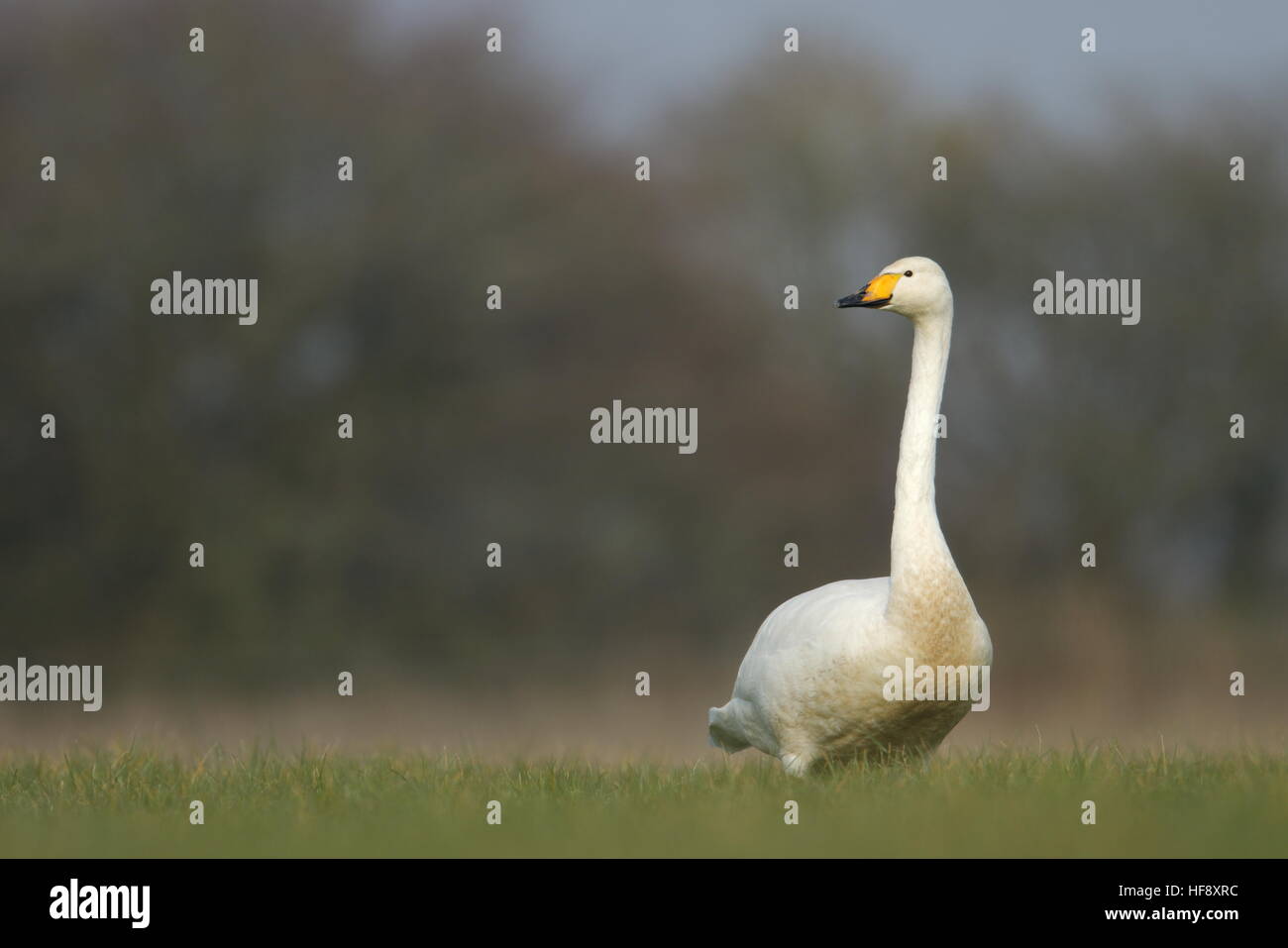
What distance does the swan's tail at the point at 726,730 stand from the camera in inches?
385

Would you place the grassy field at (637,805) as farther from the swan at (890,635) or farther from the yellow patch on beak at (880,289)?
the yellow patch on beak at (880,289)

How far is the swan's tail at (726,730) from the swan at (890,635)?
0.55 ft

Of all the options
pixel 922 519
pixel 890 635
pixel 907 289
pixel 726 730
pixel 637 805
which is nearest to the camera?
pixel 637 805

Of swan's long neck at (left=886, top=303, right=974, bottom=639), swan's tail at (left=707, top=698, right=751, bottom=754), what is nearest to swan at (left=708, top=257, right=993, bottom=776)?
swan's long neck at (left=886, top=303, right=974, bottom=639)

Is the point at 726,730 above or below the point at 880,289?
below

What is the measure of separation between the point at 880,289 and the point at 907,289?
0.52 ft

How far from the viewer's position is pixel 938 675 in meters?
8.57

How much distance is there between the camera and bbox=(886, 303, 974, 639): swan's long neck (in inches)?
339

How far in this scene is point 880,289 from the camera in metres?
9.34

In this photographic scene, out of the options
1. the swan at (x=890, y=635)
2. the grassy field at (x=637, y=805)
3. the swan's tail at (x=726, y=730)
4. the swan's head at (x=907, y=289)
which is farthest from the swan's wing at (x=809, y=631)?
the swan's head at (x=907, y=289)

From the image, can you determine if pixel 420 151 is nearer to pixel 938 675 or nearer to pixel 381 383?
pixel 381 383

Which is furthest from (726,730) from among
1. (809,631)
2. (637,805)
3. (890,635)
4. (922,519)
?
(637,805)

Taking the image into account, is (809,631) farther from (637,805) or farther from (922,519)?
(637,805)

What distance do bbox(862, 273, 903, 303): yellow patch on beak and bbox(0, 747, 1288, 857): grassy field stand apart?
2.69m
